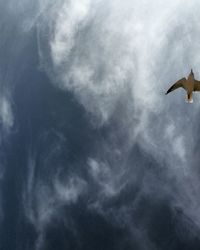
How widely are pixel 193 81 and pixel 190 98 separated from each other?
7.21 feet

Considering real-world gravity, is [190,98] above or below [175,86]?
below

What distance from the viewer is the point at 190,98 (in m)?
36.3

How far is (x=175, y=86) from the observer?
130ft

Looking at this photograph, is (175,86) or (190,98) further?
(175,86)

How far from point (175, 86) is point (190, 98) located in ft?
12.2

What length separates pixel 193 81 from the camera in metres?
37.4

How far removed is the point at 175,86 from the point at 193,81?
267 centimetres
